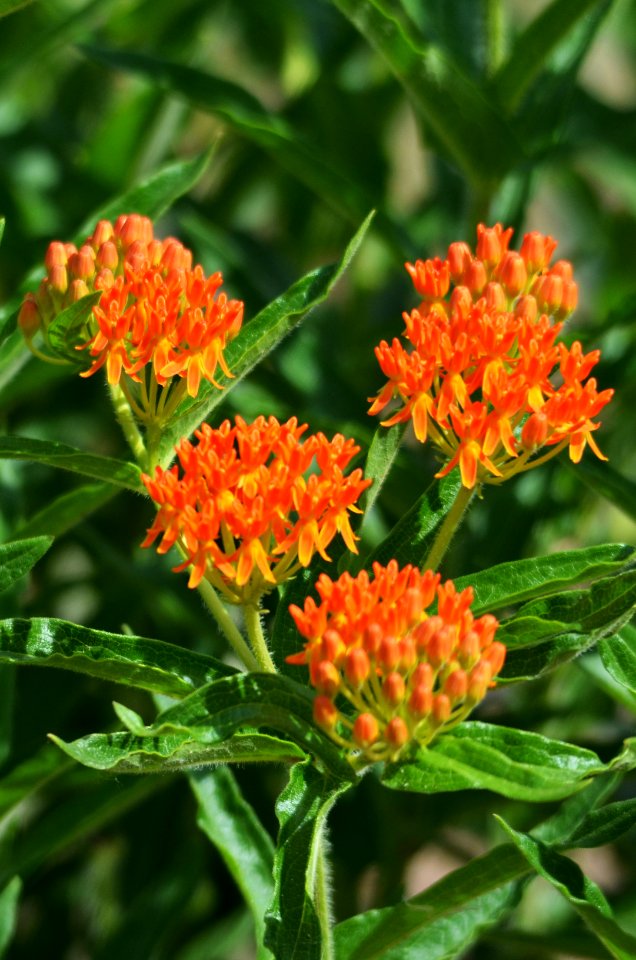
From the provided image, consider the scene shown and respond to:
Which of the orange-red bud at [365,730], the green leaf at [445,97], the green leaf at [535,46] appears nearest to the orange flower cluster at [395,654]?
the orange-red bud at [365,730]

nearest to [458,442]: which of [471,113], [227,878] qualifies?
[471,113]

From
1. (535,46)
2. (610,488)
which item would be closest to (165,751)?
(610,488)

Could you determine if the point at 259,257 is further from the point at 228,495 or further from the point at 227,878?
the point at 228,495

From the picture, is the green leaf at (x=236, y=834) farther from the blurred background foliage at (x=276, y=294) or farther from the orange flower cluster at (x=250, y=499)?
the orange flower cluster at (x=250, y=499)

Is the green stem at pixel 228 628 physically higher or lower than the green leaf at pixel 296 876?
higher

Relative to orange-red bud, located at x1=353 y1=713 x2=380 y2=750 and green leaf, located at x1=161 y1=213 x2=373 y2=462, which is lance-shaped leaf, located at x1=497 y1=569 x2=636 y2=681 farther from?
green leaf, located at x1=161 y1=213 x2=373 y2=462

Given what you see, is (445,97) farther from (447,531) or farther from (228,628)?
(228,628)

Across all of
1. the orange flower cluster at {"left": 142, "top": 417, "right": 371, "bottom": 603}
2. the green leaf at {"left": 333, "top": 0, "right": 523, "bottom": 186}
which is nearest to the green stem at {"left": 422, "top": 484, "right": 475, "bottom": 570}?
the orange flower cluster at {"left": 142, "top": 417, "right": 371, "bottom": 603}
